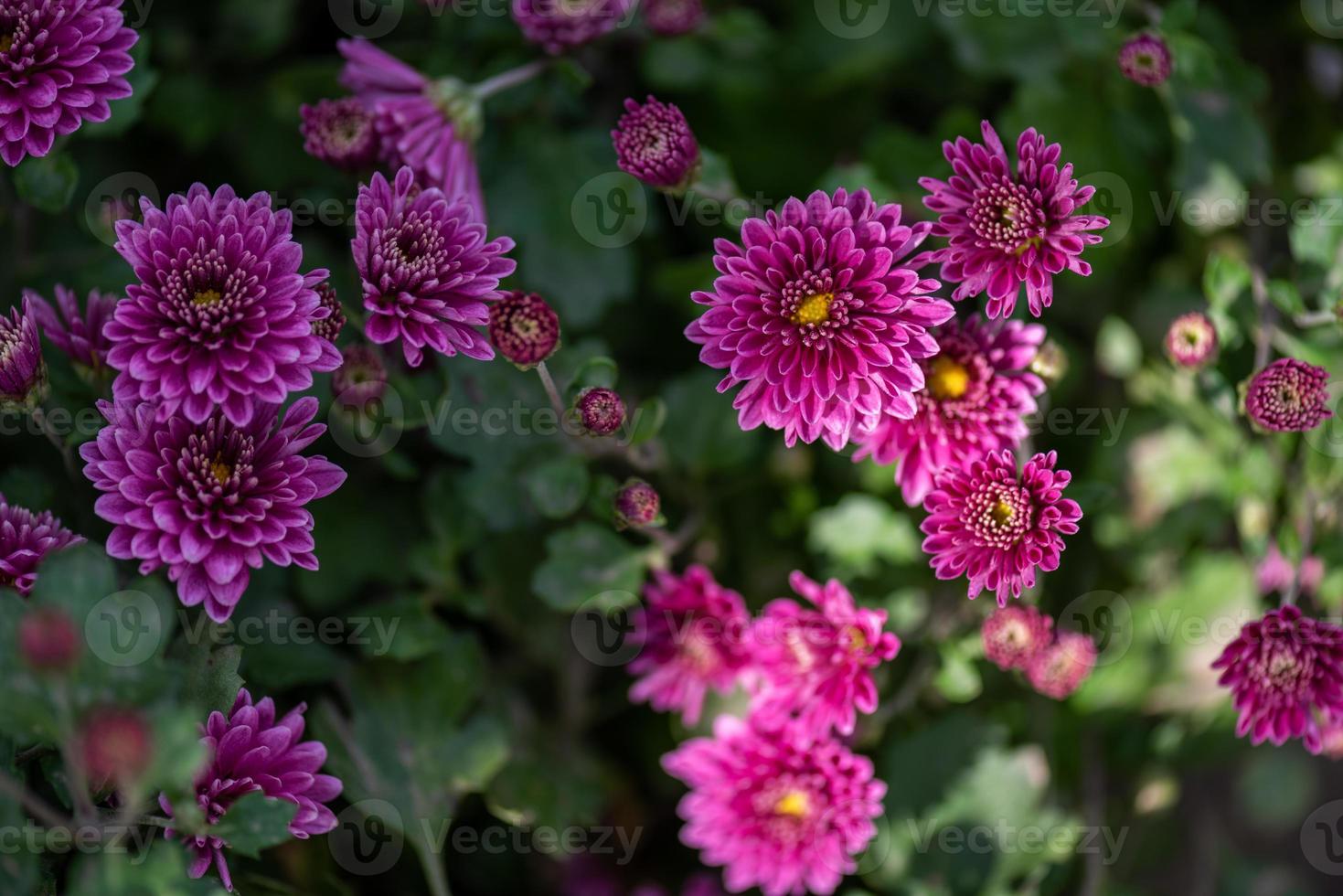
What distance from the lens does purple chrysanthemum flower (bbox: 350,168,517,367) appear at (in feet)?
4.33

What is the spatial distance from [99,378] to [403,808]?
2.60 feet

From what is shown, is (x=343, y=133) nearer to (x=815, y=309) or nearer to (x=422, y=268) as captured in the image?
(x=422, y=268)

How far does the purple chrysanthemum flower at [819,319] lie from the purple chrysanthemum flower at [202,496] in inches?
20.6

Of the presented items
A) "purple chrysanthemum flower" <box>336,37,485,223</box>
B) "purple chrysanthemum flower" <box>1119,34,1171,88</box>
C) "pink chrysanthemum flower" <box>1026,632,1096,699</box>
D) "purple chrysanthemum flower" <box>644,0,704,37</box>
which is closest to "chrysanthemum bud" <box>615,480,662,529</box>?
"purple chrysanthemum flower" <box>336,37,485,223</box>

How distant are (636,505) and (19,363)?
80 centimetres

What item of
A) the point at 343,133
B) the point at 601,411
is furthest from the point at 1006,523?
the point at 343,133

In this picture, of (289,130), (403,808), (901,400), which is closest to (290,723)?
(403,808)

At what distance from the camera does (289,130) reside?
2213 mm

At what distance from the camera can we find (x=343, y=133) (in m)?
1.58

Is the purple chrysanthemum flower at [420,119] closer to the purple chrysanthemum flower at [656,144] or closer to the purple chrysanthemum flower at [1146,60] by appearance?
the purple chrysanthemum flower at [656,144]

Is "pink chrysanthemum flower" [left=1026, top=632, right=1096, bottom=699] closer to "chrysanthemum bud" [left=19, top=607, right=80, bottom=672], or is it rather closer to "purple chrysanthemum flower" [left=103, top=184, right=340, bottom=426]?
"purple chrysanthemum flower" [left=103, top=184, right=340, bottom=426]

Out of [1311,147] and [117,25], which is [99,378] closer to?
[117,25]

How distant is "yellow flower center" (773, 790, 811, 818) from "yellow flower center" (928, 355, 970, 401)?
65 cm

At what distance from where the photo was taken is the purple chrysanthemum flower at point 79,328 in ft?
4.88
